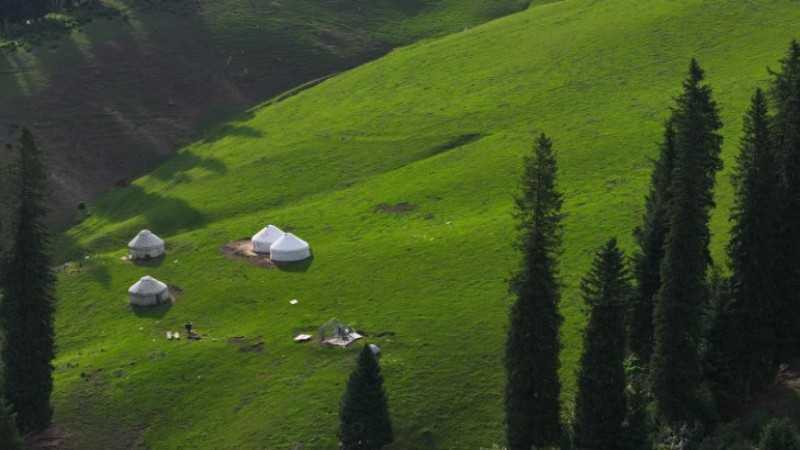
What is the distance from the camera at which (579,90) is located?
131250mm

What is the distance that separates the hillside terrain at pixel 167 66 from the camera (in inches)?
5906

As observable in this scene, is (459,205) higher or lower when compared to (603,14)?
lower

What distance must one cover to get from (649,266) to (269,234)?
4346cm

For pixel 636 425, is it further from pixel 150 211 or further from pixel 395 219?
pixel 150 211

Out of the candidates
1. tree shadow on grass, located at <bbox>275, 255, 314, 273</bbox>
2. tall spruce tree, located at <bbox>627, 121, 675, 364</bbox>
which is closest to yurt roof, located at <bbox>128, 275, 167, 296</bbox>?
tree shadow on grass, located at <bbox>275, 255, 314, 273</bbox>

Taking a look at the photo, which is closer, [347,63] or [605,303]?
[605,303]

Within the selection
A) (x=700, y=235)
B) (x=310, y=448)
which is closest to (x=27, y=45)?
(x=310, y=448)

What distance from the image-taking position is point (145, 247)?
107 meters

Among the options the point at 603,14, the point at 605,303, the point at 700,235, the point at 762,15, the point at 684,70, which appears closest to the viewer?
the point at 605,303

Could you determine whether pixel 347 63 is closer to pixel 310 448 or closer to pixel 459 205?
pixel 459 205

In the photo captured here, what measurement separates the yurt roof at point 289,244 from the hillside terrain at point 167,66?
3942cm

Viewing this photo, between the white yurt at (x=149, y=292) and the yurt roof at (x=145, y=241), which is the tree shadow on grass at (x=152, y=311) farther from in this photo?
the yurt roof at (x=145, y=241)

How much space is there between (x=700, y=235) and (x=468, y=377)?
1969cm

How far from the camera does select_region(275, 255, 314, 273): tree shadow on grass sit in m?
99.2
